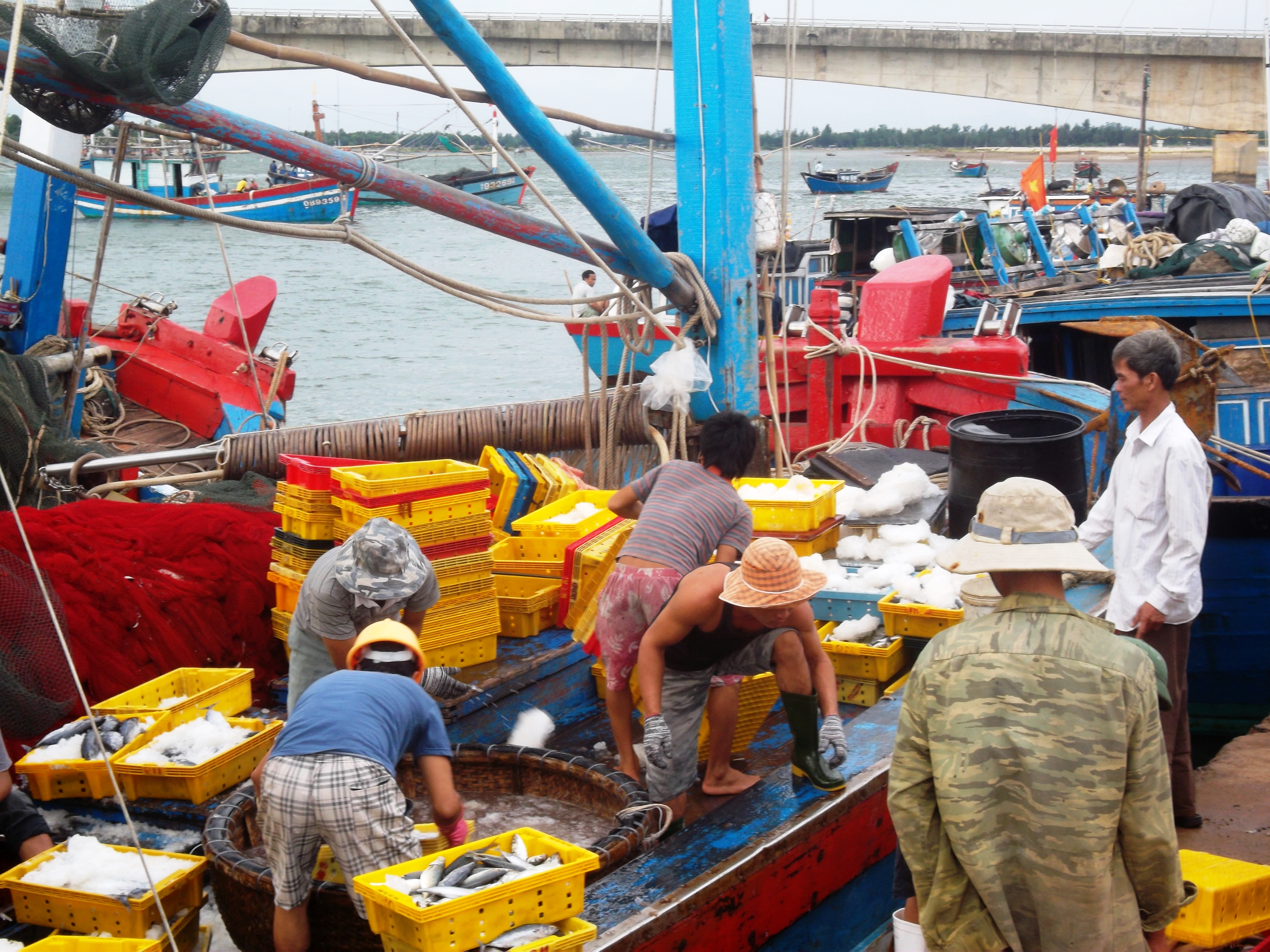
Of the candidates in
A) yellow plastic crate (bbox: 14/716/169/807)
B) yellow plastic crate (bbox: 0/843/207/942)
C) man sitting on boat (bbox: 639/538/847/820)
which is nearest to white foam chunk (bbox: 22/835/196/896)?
yellow plastic crate (bbox: 0/843/207/942)

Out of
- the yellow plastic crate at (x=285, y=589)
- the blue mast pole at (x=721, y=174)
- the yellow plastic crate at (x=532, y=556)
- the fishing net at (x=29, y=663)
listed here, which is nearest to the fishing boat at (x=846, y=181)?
the blue mast pole at (x=721, y=174)

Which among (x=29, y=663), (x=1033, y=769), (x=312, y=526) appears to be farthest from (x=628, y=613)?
(x=29, y=663)

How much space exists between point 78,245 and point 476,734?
50754 millimetres

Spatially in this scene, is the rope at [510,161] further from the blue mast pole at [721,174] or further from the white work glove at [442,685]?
the white work glove at [442,685]

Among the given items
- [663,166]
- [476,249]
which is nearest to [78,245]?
[476,249]

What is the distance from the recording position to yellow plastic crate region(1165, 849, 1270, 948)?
10.9 feet

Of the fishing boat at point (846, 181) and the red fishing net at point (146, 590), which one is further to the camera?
the fishing boat at point (846, 181)

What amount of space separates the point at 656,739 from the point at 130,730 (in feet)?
6.97

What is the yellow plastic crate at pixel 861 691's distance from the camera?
5.27 m

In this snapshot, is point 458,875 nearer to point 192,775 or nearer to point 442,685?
point 192,775

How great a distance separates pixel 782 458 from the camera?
309 inches

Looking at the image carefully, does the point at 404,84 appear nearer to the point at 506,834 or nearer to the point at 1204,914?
the point at 506,834

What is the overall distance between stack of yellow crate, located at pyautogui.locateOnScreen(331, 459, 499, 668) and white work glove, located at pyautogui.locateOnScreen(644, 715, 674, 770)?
1381 millimetres

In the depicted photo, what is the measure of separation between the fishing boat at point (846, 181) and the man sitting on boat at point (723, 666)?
1883 inches
